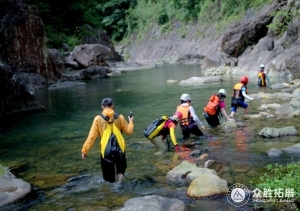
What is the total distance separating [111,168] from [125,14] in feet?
224

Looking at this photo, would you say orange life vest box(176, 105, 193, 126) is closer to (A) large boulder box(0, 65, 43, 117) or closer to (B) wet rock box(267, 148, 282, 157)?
(B) wet rock box(267, 148, 282, 157)

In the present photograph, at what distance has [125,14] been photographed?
7212cm

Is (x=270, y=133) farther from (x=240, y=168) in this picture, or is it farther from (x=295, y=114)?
(x=295, y=114)

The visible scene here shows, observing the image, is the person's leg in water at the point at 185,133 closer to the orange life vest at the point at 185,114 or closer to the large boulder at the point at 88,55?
the orange life vest at the point at 185,114

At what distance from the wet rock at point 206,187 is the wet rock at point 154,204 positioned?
51 centimetres

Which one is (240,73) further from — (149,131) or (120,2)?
(120,2)

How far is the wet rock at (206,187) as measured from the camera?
5.93 metres

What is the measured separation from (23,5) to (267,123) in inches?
946

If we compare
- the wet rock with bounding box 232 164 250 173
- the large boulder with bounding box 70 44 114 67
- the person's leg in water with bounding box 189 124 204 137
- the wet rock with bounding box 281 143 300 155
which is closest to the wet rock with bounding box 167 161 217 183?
the wet rock with bounding box 232 164 250 173

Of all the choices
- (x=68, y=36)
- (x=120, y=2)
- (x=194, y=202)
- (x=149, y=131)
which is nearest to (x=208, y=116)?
(x=149, y=131)

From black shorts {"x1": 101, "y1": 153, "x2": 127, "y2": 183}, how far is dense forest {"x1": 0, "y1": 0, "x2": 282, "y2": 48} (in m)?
25.0

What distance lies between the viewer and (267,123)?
11.3m

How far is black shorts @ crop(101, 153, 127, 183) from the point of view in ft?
21.6

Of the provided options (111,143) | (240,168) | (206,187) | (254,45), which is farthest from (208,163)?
(254,45)
